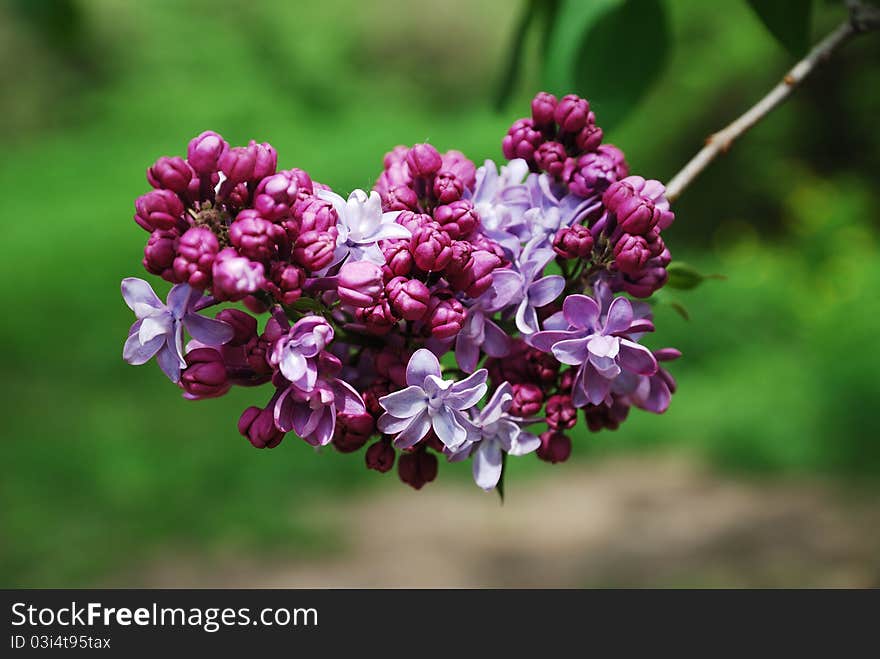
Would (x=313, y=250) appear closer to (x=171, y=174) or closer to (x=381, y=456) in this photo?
(x=171, y=174)

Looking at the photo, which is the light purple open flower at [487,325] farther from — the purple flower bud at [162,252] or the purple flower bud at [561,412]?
the purple flower bud at [162,252]

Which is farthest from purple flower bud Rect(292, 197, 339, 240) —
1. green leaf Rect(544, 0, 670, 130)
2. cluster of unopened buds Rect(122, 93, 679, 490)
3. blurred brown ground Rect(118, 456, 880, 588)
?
blurred brown ground Rect(118, 456, 880, 588)

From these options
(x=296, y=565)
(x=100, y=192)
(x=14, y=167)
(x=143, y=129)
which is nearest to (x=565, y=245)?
(x=296, y=565)

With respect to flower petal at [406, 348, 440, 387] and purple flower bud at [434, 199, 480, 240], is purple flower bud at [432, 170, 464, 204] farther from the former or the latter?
flower petal at [406, 348, 440, 387]

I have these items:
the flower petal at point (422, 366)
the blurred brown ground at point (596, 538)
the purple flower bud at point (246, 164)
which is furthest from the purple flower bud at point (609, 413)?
the blurred brown ground at point (596, 538)

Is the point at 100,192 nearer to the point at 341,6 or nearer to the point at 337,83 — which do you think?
the point at 337,83

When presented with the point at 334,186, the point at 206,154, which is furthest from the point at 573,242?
the point at 334,186
